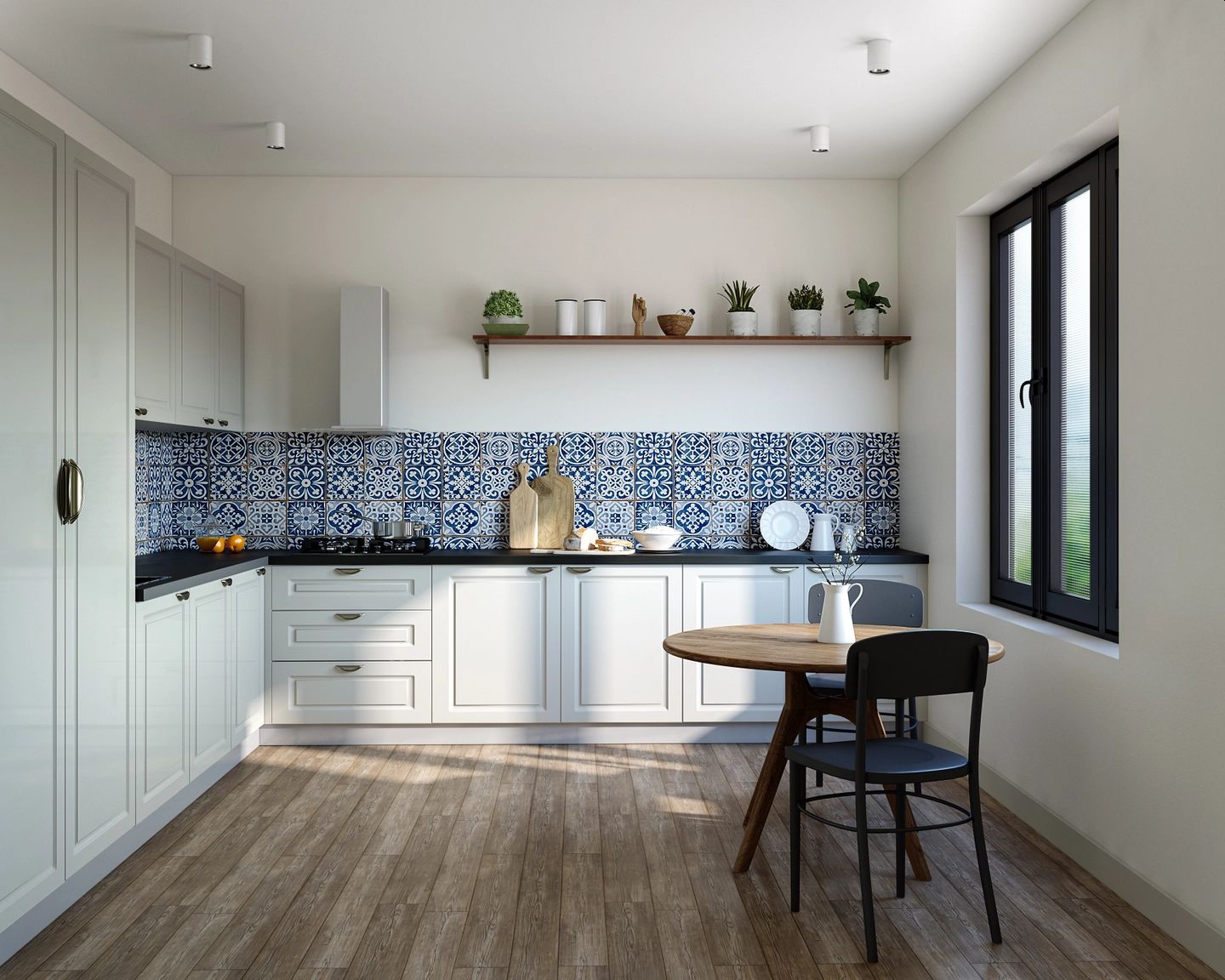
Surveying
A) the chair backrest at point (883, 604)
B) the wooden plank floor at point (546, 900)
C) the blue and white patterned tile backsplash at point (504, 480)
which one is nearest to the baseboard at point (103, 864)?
the wooden plank floor at point (546, 900)

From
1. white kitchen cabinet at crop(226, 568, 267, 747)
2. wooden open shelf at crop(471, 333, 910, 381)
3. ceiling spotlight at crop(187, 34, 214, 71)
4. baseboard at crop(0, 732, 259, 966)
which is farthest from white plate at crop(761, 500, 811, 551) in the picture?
ceiling spotlight at crop(187, 34, 214, 71)

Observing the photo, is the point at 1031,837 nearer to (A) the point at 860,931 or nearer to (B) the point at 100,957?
(A) the point at 860,931

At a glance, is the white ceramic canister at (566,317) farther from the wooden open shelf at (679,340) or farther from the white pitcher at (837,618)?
the white pitcher at (837,618)

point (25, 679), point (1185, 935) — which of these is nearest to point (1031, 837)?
point (1185, 935)

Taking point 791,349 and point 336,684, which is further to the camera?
point 791,349

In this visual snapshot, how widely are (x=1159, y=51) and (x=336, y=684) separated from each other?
4039mm

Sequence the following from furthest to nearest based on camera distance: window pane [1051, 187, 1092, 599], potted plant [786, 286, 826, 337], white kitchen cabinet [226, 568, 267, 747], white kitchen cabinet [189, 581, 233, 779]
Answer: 1. potted plant [786, 286, 826, 337]
2. white kitchen cabinet [226, 568, 267, 747]
3. white kitchen cabinet [189, 581, 233, 779]
4. window pane [1051, 187, 1092, 599]

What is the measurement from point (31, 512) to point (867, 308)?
379cm

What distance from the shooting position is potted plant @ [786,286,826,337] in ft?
16.2

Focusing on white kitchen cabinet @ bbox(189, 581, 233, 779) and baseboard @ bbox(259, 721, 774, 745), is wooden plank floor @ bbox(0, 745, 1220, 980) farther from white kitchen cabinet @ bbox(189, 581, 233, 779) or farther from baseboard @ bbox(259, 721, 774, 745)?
baseboard @ bbox(259, 721, 774, 745)

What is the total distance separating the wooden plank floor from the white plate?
1410 millimetres

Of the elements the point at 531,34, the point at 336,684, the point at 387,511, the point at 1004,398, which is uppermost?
the point at 531,34

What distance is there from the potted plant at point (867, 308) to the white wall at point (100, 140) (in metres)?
3.46

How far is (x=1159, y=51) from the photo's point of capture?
2.81 meters
